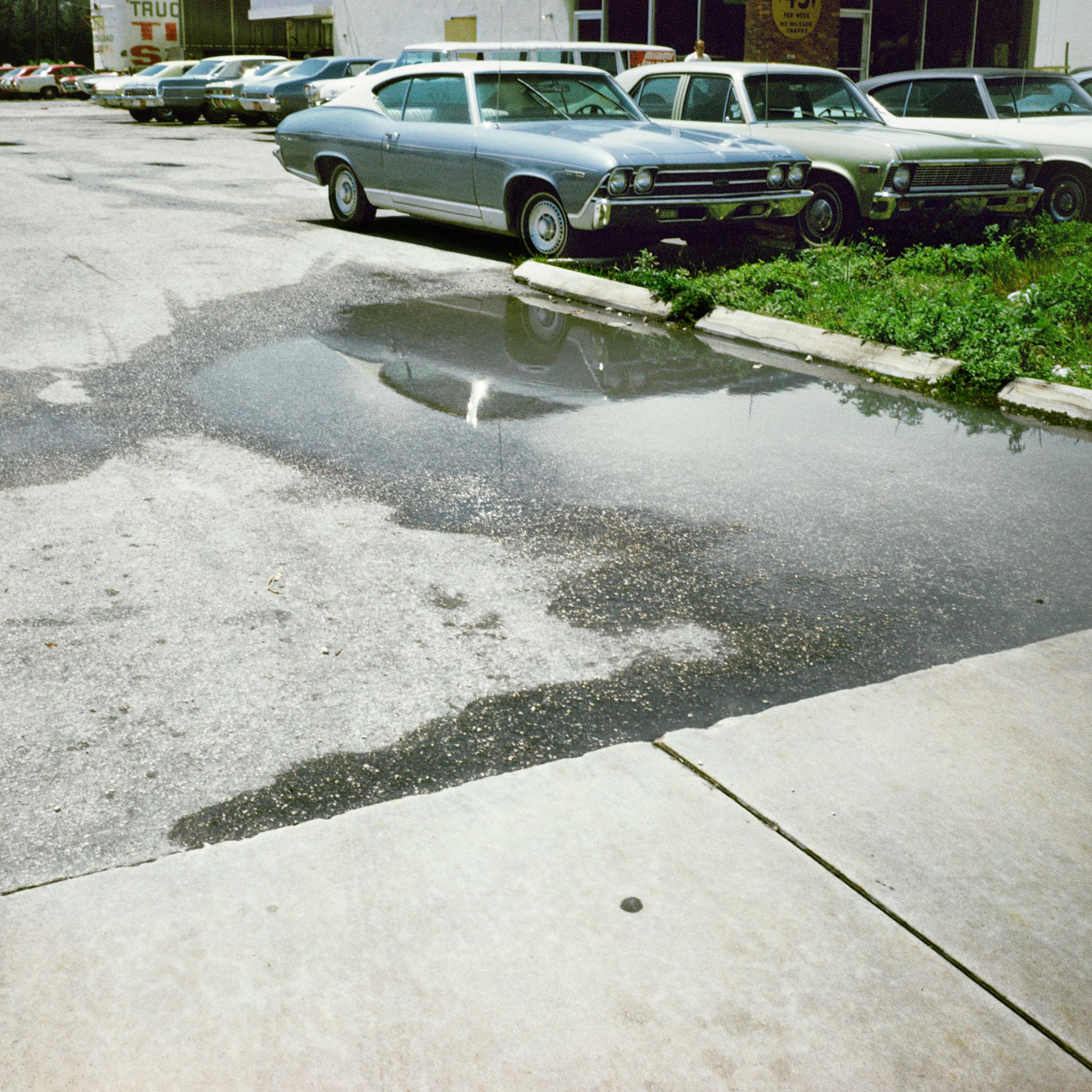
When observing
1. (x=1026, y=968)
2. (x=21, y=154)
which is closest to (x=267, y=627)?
(x=1026, y=968)

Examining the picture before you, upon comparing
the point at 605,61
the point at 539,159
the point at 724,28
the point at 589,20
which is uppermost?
the point at 589,20

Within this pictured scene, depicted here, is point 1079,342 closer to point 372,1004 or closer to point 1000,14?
point 372,1004

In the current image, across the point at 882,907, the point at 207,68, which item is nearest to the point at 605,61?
the point at 207,68

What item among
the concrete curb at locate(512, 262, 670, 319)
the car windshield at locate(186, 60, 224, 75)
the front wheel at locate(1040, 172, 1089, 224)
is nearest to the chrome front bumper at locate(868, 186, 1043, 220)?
the front wheel at locate(1040, 172, 1089, 224)

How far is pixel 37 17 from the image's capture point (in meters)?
63.5

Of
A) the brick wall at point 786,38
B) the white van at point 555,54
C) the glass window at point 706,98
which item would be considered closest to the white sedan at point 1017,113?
the glass window at point 706,98

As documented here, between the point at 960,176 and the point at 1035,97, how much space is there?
2.72 m

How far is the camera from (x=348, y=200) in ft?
41.8

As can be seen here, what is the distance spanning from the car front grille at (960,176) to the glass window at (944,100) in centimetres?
169

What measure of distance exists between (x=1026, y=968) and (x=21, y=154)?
860 inches

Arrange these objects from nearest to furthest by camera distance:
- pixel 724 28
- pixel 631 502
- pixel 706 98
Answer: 1. pixel 631 502
2. pixel 706 98
3. pixel 724 28

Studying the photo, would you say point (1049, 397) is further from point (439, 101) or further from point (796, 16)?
point (796, 16)

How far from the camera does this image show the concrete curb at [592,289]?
30.7 ft

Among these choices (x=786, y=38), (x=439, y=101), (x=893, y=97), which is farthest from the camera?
(x=786, y=38)
